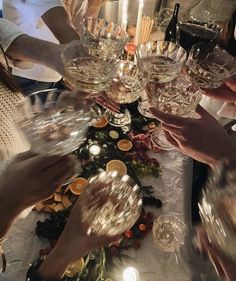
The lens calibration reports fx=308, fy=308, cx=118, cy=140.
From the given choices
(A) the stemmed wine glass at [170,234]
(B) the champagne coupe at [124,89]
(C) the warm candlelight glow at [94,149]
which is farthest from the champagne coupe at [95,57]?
(A) the stemmed wine glass at [170,234]

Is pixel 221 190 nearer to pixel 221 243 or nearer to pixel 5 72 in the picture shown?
pixel 221 243

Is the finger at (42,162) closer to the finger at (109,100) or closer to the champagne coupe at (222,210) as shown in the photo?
the champagne coupe at (222,210)

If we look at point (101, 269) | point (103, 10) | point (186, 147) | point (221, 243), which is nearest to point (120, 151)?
point (186, 147)

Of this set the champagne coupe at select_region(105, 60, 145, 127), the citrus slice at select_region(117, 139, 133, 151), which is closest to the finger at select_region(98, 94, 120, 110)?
the champagne coupe at select_region(105, 60, 145, 127)

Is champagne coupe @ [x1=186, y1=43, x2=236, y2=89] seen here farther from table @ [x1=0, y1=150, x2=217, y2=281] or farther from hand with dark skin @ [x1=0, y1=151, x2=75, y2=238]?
hand with dark skin @ [x1=0, y1=151, x2=75, y2=238]

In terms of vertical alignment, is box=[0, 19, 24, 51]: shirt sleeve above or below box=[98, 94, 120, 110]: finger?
above

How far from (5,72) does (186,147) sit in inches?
19.8

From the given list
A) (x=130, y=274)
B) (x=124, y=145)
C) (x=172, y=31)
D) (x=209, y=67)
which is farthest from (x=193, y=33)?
(x=130, y=274)

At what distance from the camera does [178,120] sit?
74 cm

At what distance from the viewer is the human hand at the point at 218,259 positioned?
0.51 m

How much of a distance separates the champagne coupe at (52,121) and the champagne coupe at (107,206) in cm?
10

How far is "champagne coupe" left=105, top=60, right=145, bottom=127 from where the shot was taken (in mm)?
955

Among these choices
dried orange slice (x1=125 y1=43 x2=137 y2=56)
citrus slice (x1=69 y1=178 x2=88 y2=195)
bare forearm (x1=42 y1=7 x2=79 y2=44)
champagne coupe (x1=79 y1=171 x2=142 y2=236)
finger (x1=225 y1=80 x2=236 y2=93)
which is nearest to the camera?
champagne coupe (x1=79 y1=171 x2=142 y2=236)

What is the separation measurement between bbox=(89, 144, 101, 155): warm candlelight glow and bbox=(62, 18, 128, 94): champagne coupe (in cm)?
17
